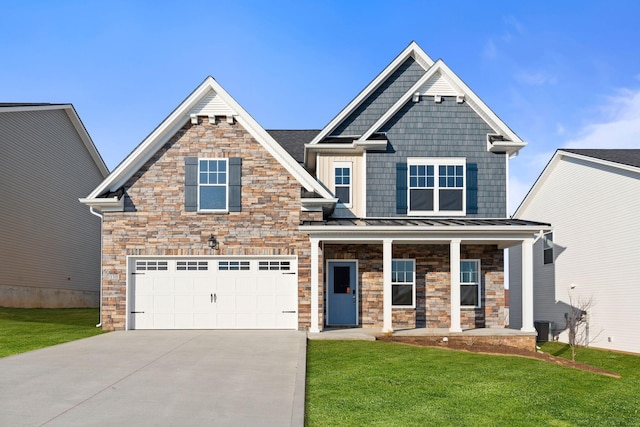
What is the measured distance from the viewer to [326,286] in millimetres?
18469

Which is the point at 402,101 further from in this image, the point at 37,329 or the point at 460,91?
the point at 37,329

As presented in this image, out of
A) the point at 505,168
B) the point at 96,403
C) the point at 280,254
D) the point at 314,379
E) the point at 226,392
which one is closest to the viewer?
the point at 96,403

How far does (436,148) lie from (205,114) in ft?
23.8

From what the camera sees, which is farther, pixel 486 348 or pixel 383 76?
pixel 383 76

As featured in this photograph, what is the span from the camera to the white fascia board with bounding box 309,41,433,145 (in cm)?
1922

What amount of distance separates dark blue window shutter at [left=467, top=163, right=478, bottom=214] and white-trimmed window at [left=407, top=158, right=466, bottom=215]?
0.14 metres

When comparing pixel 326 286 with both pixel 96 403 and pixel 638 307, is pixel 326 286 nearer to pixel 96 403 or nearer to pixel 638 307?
pixel 638 307

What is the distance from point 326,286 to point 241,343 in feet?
15.0

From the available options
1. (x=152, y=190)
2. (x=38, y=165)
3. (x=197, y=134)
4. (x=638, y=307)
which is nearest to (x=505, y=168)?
(x=638, y=307)

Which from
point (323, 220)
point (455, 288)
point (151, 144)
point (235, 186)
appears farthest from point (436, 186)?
point (151, 144)

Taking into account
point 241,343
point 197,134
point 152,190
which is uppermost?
point 197,134

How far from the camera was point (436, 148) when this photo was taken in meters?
19.0

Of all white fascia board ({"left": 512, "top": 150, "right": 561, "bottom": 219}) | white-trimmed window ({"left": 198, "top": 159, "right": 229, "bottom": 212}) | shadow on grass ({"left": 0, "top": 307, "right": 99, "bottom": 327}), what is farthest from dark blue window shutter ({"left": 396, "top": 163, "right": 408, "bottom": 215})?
shadow on grass ({"left": 0, "top": 307, "right": 99, "bottom": 327})

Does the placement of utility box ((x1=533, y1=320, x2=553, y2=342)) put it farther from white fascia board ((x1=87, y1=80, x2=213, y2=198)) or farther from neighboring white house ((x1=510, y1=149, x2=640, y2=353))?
white fascia board ((x1=87, y1=80, x2=213, y2=198))
